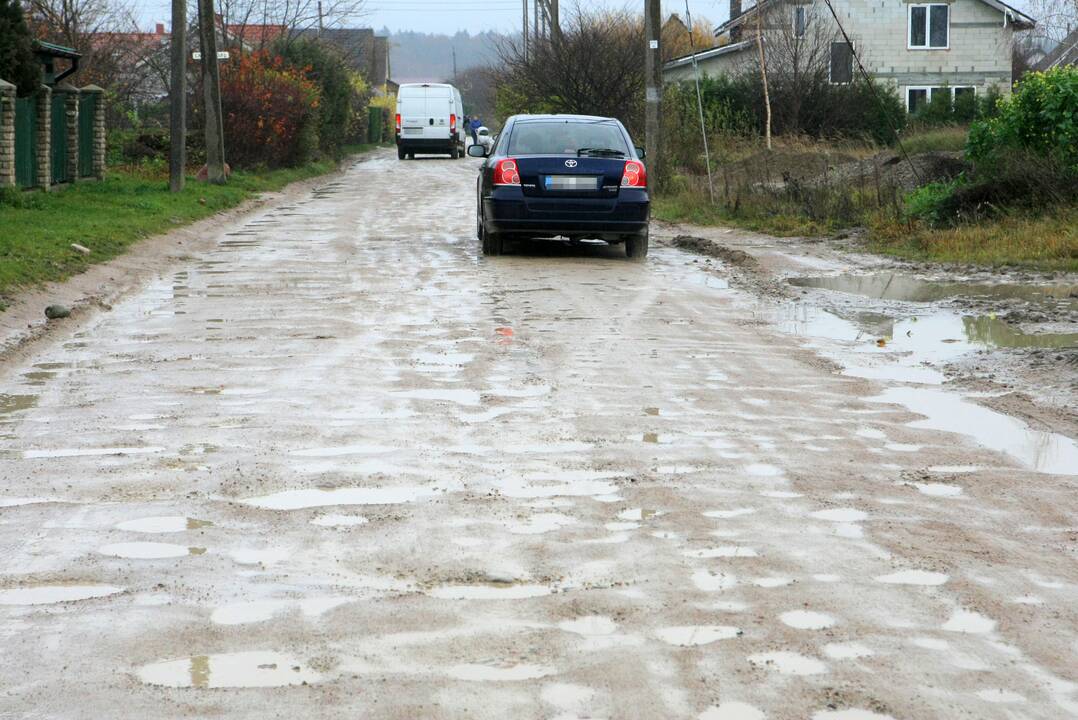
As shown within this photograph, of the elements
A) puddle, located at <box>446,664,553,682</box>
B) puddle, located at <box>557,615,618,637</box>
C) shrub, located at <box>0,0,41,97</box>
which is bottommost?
puddle, located at <box>446,664,553,682</box>

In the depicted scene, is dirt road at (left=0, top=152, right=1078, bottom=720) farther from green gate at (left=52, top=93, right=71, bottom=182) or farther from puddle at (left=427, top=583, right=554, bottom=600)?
green gate at (left=52, top=93, right=71, bottom=182)

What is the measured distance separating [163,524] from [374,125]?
232 ft

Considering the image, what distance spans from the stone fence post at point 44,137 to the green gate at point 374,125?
47.6 meters

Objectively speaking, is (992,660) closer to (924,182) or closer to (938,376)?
(938,376)

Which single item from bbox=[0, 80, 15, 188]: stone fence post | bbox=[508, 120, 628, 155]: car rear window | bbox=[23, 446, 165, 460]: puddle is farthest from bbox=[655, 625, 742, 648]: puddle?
bbox=[0, 80, 15, 188]: stone fence post

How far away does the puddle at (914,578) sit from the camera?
4.83m

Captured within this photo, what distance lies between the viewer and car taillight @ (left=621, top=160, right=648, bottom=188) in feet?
53.3

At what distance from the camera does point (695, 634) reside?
4.30 meters

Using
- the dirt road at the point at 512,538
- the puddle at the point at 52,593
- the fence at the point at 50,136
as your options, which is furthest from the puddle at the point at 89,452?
the fence at the point at 50,136

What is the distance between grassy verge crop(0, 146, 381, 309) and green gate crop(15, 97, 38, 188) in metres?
0.46

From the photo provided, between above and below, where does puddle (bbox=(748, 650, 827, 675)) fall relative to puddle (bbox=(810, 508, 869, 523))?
below

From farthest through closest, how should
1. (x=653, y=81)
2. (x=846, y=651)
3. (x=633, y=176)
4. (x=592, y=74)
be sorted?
(x=592, y=74), (x=653, y=81), (x=633, y=176), (x=846, y=651)

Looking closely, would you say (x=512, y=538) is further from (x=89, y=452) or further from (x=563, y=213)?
(x=563, y=213)

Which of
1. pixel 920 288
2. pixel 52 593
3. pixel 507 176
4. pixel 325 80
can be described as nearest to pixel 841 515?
pixel 52 593
